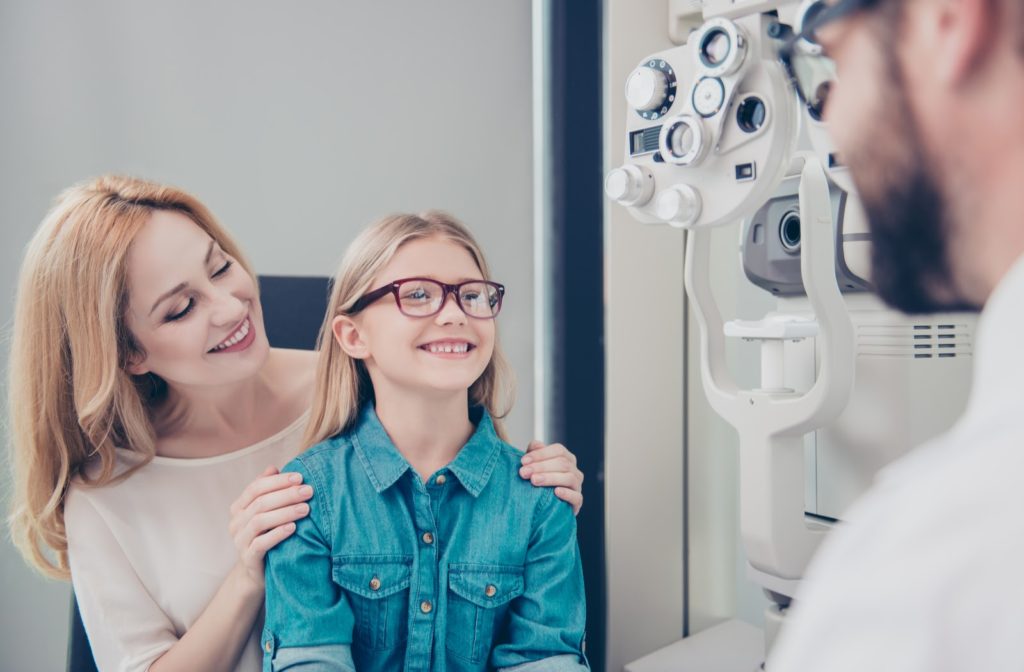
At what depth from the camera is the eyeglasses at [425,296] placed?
1362 mm

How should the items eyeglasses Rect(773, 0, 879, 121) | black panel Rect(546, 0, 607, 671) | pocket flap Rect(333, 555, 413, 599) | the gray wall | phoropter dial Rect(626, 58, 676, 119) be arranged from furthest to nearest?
1. black panel Rect(546, 0, 607, 671)
2. the gray wall
3. phoropter dial Rect(626, 58, 676, 119)
4. pocket flap Rect(333, 555, 413, 599)
5. eyeglasses Rect(773, 0, 879, 121)

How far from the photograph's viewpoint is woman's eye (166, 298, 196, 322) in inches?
55.6

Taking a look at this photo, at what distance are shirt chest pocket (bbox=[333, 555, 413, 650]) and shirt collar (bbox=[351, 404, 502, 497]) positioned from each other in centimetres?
12

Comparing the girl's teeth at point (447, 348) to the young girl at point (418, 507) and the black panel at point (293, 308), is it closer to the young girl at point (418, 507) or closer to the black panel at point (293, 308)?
the young girl at point (418, 507)

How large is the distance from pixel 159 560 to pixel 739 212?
3.90ft

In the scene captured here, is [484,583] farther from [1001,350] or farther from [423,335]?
[1001,350]

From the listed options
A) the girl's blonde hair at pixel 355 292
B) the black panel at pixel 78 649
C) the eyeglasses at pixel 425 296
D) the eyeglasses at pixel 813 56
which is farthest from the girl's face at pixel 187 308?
the eyeglasses at pixel 813 56

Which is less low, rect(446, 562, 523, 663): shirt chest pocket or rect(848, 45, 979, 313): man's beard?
rect(848, 45, 979, 313): man's beard

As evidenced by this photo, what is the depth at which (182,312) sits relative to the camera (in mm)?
1422

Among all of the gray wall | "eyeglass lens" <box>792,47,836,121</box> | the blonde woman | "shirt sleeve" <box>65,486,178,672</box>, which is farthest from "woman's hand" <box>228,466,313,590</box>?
"eyeglass lens" <box>792,47,836,121</box>

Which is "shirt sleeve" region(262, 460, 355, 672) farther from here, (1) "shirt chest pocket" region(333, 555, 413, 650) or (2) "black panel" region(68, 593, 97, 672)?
(2) "black panel" region(68, 593, 97, 672)

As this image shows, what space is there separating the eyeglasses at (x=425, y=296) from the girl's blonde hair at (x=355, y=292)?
1.5 inches

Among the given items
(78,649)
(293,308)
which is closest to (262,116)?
(293,308)

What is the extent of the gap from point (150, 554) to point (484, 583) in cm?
60
